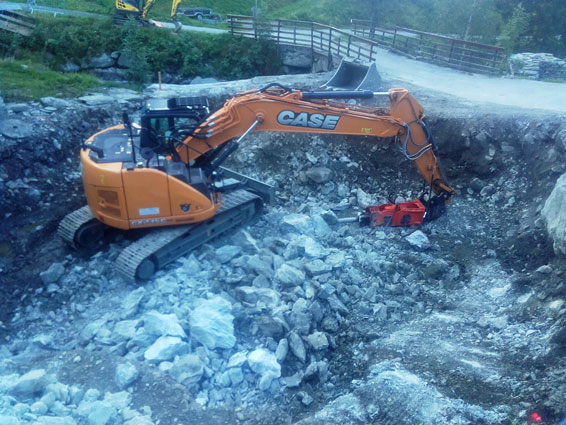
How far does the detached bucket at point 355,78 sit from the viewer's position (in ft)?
42.8

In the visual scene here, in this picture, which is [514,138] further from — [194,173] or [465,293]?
[194,173]

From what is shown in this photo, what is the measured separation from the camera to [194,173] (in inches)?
312

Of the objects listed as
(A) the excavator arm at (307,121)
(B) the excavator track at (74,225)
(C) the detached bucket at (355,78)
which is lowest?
(B) the excavator track at (74,225)

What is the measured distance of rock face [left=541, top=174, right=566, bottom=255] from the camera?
26.0ft

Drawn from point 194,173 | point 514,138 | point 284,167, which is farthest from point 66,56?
point 514,138

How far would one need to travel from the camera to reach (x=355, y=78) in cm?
1376

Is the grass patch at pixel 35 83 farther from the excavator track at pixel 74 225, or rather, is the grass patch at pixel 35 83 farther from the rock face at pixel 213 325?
the rock face at pixel 213 325

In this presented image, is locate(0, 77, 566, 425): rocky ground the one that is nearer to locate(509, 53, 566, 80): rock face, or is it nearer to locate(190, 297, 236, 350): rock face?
locate(190, 297, 236, 350): rock face

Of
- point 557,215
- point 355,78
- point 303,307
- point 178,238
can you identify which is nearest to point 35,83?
point 178,238

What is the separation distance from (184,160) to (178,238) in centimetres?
113

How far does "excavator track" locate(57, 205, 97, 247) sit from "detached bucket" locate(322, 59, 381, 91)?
722 centimetres

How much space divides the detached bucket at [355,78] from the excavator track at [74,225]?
284 inches

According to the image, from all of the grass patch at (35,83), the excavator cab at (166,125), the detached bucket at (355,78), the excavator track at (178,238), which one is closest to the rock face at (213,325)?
the excavator track at (178,238)

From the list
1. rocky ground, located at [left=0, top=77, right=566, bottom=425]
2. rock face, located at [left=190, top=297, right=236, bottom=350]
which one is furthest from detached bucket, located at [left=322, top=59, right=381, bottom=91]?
rock face, located at [left=190, top=297, right=236, bottom=350]
